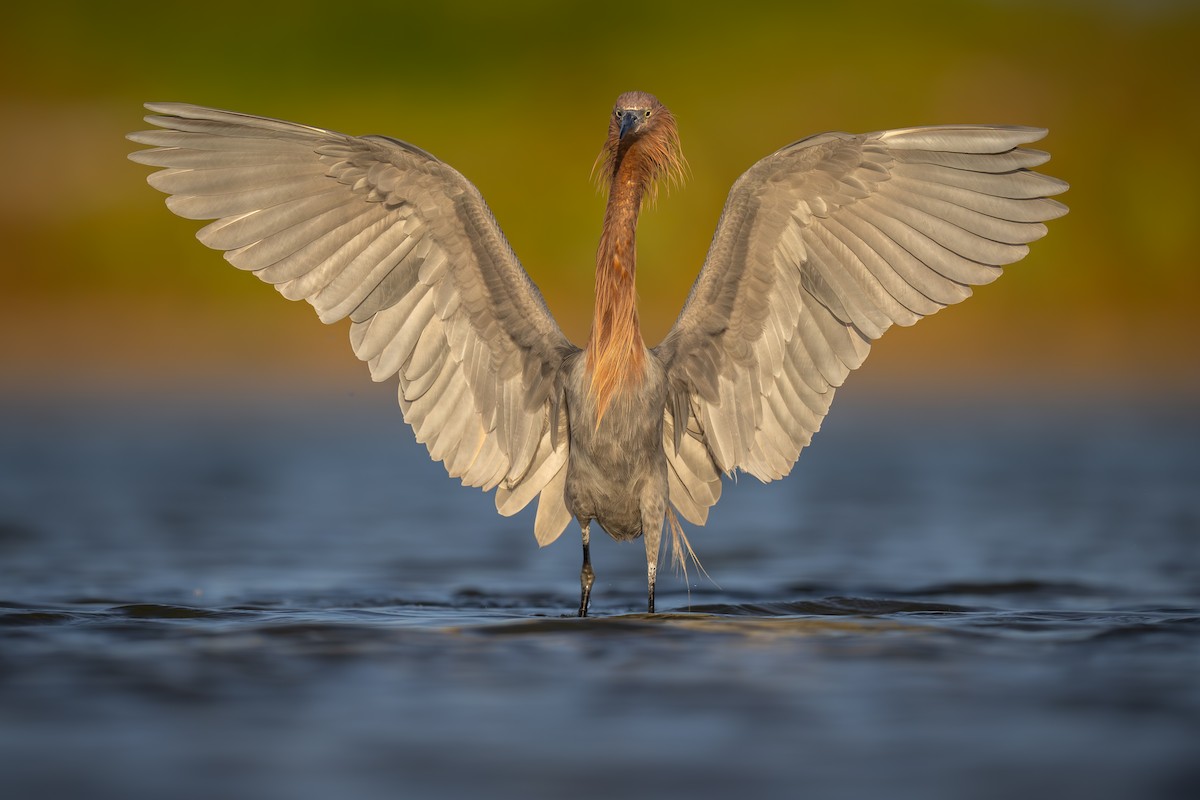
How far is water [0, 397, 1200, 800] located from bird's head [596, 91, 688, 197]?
2347mm

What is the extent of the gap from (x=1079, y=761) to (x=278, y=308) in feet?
72.3

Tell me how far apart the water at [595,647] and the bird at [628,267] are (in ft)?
3.51

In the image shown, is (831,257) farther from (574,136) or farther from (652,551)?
(574,136)

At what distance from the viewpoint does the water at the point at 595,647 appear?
216 inches

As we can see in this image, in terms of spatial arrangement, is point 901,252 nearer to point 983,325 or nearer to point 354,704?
point 354,704

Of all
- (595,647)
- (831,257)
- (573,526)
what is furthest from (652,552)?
(573,526)

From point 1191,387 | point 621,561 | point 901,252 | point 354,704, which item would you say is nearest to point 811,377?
point 901,252

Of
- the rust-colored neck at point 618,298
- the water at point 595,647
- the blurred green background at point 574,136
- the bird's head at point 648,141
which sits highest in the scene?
the blurred green background at point 574,136

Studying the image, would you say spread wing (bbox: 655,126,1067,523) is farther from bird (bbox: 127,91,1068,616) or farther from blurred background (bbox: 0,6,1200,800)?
blurred background (bbox: 0,6,1200,800)

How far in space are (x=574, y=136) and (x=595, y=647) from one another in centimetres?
2348

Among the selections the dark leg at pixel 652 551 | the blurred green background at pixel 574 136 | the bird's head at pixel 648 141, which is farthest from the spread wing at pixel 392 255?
the blurred green background at pixel 574 136

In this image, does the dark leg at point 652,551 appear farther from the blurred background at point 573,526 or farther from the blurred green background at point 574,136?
the blurred green background at point 574,136

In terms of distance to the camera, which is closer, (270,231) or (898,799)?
(898,799)

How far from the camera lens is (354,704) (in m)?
6.34
